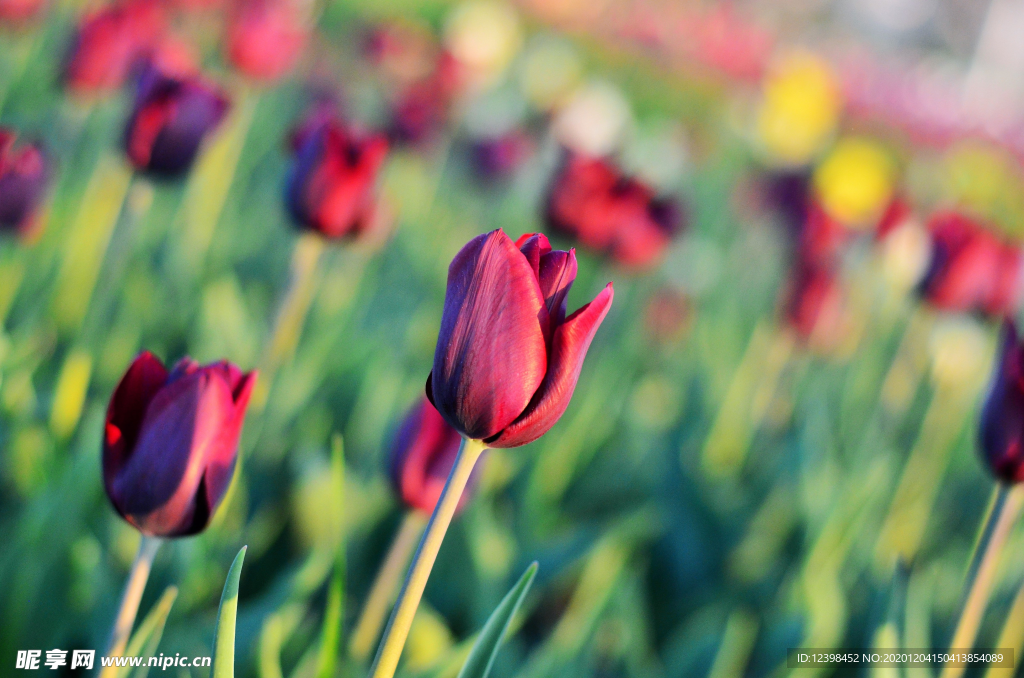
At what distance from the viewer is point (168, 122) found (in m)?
1.04

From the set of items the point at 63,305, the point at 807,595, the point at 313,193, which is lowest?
the point at 807,595

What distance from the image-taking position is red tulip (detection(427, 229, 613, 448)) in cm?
47

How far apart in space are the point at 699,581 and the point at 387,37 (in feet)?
7.96

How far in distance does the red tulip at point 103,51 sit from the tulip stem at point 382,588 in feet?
3.18

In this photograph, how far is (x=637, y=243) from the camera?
5.25 feet

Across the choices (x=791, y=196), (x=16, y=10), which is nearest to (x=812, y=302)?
(x=791, y=196)

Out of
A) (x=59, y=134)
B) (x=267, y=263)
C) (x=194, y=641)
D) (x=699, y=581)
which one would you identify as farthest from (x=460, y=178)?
(x=194, y=641)

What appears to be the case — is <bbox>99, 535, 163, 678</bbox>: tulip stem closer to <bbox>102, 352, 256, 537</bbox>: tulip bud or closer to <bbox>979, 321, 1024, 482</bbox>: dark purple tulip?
<bbox>102, 352, 256, 537</bbox>: tulip bud

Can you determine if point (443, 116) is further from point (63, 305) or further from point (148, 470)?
point (148, 470)

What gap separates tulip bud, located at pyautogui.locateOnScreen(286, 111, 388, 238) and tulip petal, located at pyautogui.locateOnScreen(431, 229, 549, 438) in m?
0.60

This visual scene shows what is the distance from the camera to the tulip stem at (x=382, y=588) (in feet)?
2.85

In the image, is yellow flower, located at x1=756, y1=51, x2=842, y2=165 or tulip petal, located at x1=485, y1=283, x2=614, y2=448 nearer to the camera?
tulip petal, located at x1=485, y1=283, x2=614, y2=448

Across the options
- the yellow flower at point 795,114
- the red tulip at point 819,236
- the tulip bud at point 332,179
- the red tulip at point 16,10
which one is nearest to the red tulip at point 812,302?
the red tulip at point 819,236

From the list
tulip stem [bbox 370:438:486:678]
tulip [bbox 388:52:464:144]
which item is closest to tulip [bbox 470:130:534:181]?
tulip [bbox 388:52:464:144]
